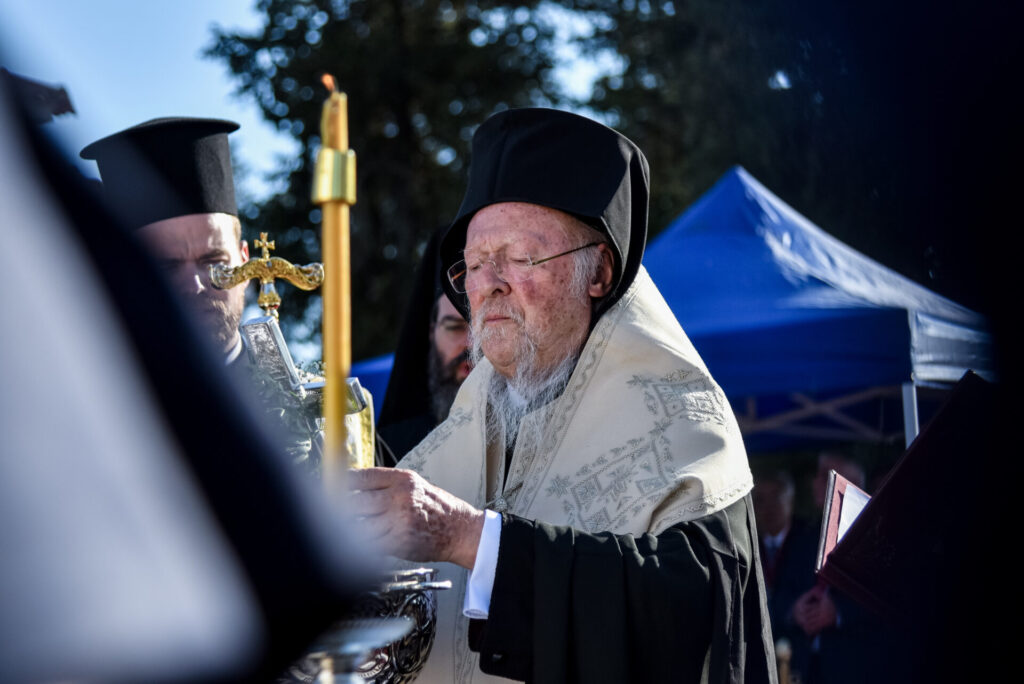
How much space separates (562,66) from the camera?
59.3 ft

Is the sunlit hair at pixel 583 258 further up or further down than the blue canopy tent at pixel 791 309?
further up

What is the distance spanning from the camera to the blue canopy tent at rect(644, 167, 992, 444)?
5.85 meters

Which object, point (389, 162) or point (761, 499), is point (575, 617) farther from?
point (389, 162)

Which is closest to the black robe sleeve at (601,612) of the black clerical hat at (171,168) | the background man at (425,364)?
the black clerical hat at (171,168)

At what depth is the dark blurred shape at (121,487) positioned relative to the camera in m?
1.42

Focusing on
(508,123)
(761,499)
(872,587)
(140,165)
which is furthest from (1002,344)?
(761,499)

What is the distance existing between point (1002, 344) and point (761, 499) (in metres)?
5.03

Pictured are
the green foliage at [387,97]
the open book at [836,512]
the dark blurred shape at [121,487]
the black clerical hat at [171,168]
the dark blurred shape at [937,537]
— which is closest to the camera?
the dark blurred shape at [121,487]

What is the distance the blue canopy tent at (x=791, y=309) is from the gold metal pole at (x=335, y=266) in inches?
175

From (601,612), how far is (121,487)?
1319 millimetres

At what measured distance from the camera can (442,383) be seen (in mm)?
5090

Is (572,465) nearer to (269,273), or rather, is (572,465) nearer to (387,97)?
(269,273)

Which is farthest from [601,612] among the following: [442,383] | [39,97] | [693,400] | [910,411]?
[910,411]

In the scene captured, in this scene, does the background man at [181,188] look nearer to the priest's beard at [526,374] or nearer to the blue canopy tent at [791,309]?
the priest's beard at [526,374]
